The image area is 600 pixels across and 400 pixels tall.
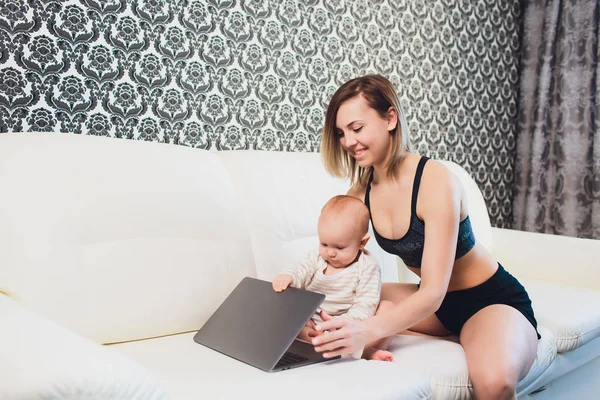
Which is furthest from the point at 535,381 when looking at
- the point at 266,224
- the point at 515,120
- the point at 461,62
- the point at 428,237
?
the point at 515,120

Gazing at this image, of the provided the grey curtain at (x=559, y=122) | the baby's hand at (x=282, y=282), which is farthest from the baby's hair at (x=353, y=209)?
the grey curtain at (x=559, y=122)

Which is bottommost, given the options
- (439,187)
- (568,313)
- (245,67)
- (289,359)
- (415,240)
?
(568,313)

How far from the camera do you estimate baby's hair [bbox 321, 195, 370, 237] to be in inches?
57.2

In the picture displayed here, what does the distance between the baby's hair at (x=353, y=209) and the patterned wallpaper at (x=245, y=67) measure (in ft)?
2.60

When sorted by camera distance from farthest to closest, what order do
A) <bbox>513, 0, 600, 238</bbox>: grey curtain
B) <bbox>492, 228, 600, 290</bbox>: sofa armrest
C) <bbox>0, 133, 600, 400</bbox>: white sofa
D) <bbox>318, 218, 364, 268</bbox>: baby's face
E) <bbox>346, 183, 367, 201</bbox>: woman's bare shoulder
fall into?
1. <bbox>513, 0, 600, 238</bbox>: grey curtain
2. <bbox>492, 228, 600, 290</bbox>: sofa armrest
3. <bbox>346, 183, 367, 201</bbox>: woman's bare shoulder
4. <bbox>318, 218, 364, 268</bbox>: baby's face
5. <bbox>0, 133, 600, 400</bbox>: white sofa

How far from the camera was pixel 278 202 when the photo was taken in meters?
1.81

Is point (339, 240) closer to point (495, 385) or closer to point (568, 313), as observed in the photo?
point (495, 385)

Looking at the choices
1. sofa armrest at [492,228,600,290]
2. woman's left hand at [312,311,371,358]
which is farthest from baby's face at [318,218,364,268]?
sofa armrest at [492,228,600,290]

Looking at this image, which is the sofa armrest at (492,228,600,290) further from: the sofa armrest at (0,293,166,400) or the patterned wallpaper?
the sofa armrest at (0,293,166,400)

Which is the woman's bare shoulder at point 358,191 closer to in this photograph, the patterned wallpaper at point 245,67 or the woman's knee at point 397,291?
the woman's knee at point 397,291

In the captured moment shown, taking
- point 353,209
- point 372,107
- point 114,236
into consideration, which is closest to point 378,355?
point 353,209

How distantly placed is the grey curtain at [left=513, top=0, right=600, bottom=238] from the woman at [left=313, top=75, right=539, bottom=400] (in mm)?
2009

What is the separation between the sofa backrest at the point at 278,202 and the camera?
1.74 metres

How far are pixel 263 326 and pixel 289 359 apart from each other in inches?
4.4
